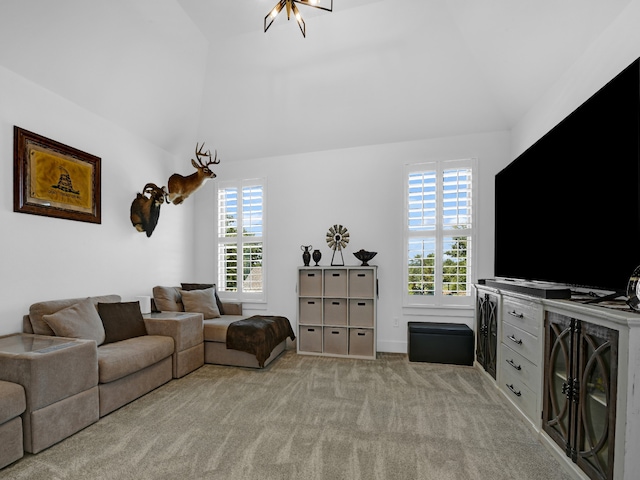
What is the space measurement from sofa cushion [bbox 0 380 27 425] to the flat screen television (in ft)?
11.5

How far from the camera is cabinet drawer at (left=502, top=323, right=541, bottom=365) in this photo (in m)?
2.27

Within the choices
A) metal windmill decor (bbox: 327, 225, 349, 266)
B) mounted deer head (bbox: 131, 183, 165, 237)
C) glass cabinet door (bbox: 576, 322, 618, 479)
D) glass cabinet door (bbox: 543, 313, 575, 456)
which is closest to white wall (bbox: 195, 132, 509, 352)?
metal windmill decor (bbox: 327, 225, 349, 266)

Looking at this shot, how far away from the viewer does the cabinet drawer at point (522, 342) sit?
7.46ft

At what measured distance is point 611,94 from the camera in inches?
72.3

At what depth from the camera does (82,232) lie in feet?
11.0

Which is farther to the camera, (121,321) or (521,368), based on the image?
(121,321)

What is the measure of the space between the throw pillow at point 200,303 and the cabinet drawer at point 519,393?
333cm

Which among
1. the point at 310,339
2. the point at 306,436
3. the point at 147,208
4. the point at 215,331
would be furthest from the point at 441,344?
the point at 147,208

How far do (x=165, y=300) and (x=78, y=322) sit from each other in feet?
4.27

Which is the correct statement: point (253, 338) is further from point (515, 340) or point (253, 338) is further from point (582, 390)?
point (582, 390)

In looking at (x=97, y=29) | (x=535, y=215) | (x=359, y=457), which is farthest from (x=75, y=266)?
(x=535, y=215)

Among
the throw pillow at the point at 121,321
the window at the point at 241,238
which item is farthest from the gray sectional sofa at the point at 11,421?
the window at the point at 241,238

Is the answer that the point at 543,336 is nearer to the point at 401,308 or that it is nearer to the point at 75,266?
the point at 401,308

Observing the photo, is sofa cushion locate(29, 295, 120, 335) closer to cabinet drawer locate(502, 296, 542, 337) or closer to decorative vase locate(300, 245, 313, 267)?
decorative vase locate(300, 245, 313, 267)
